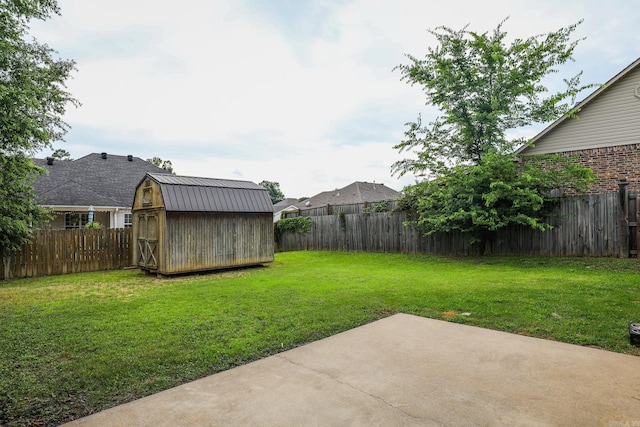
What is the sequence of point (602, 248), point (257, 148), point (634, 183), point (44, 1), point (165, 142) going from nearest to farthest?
point (44, 1), point (602, 248), point (634, 183), point (165, 142), point (257, 148)

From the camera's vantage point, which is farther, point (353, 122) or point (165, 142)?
point (165, 142)

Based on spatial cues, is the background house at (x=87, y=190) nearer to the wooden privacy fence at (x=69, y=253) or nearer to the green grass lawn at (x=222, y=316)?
the wooden privacy fence at (x=69, y=253)

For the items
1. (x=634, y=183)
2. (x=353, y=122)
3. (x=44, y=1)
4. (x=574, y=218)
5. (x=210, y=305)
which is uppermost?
(x=353, y=122)

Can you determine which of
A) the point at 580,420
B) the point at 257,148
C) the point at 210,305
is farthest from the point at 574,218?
the point at 257,148

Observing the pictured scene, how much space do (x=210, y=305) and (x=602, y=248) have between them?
937 cm

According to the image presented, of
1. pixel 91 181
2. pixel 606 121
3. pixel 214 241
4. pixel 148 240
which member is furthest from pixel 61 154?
pixel 606 121

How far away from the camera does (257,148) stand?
20.4m

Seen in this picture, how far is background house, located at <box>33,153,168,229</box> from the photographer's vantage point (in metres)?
14.0

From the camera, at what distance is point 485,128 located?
10273mm

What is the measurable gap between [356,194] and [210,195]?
67.0ft

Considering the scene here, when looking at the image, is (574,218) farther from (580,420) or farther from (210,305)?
(210,305)

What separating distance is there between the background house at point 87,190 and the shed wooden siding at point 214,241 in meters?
6.90

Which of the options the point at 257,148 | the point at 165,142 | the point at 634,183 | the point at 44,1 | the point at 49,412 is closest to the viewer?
the point at 49,412

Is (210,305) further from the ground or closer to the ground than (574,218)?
closer to the ground
